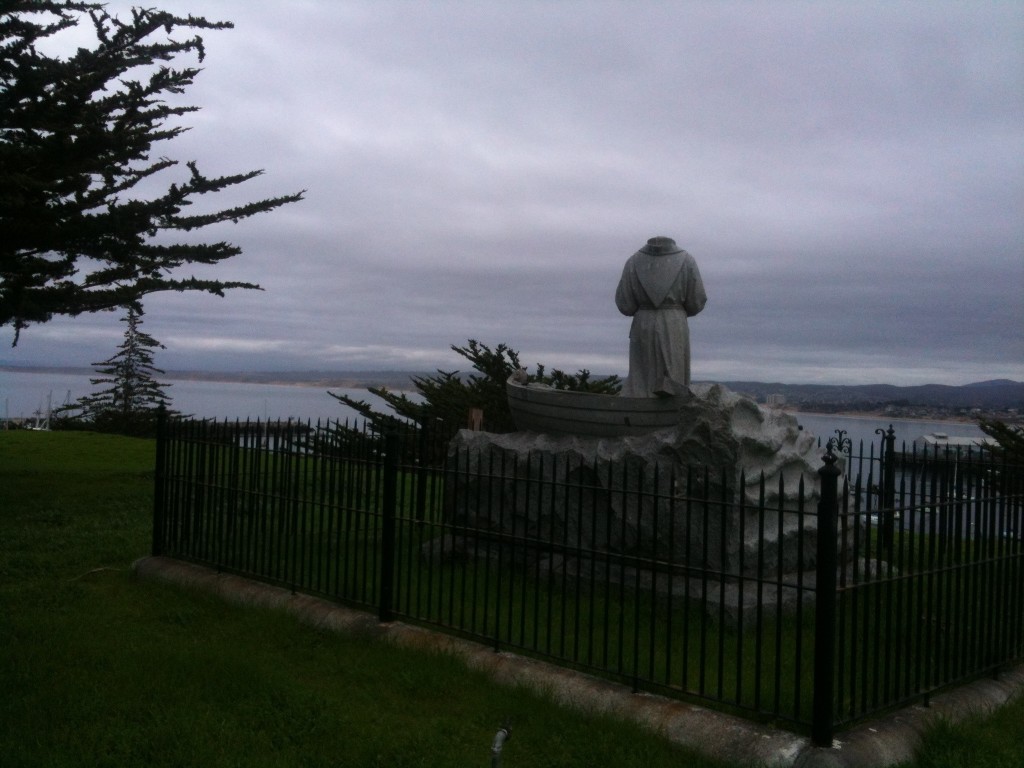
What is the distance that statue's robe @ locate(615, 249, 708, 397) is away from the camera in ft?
31.2

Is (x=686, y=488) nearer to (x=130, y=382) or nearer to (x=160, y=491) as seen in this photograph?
(x=160, y=491)

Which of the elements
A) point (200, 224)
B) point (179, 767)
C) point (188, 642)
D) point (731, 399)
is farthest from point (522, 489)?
point (200, 224)

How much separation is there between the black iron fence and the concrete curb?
0.33 feet

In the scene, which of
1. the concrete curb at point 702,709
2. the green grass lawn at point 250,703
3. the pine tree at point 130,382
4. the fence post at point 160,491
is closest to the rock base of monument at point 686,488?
the concrete curb at point 702,709

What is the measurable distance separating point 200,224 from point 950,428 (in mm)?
15096

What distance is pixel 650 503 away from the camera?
8.07 metres

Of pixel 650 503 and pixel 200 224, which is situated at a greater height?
pixel 200 224

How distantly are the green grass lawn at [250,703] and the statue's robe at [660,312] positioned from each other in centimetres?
417

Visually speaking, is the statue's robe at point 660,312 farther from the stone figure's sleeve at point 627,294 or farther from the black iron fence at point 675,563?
the black iron fence at point 675,563

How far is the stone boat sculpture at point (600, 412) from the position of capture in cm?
850

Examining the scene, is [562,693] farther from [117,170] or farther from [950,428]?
[950,428]

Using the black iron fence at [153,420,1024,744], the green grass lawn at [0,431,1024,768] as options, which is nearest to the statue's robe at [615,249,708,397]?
the black iron fence at [153,420,1024,744]

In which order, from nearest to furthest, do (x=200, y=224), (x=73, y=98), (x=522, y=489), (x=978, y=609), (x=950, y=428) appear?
(x=978, y=609), (x=522, y=489), (x=73, y=98), (x=200, y=224), (x=950, y=428)

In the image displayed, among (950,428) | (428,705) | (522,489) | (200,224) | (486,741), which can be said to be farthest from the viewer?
(950,428)
